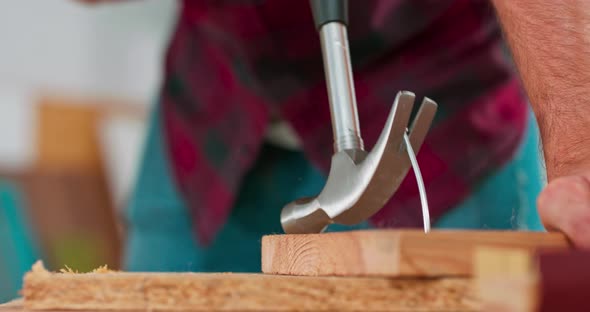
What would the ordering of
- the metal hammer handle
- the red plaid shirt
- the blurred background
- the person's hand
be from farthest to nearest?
the blurred background
the red plaid shirt
the metal hammer handle
the person's hand

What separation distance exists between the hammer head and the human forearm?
0.12m

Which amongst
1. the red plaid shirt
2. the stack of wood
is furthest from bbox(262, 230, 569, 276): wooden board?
the red plaid shirt

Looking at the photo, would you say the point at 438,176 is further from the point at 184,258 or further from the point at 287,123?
the point at 184,258

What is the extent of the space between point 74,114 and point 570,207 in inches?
86.1

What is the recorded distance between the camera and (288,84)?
89cm

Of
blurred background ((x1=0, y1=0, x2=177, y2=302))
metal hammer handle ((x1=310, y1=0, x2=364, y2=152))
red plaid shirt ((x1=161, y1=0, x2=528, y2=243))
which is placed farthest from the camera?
blurred background ((x1=0, y1=0, x2=177, y2=302))

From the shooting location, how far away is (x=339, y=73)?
1.73 feet

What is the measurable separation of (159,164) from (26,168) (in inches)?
53.5

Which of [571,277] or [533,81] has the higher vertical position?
→ [533,81]

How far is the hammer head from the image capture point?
0.45 m

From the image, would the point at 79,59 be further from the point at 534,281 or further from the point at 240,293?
the point at 534,281

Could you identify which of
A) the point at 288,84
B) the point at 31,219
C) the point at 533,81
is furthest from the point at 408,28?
the point at 31,219

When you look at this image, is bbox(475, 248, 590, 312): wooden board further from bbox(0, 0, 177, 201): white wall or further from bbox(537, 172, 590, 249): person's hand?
bbox(0, 0, 177, 201): white wall

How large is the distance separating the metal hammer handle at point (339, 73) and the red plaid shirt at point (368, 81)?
256 mm
